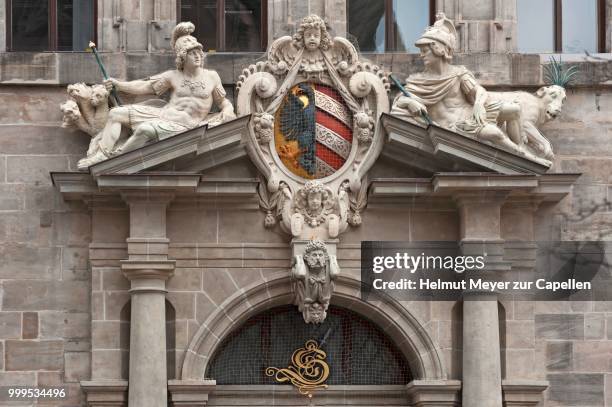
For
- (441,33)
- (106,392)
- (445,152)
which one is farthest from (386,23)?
(106,392)

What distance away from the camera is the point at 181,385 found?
24.1 metres

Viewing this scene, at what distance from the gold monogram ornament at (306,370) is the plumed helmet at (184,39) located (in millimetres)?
3599

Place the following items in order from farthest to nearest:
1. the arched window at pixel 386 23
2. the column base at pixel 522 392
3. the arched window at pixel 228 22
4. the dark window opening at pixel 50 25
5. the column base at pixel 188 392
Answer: the arched window at pixel 386 23
the arched window at pixel 228 22
the dark window opening at pixel 50 25
the column base at pixel 522 392
the column base at pixel 188 392

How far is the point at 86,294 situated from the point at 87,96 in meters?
2.22

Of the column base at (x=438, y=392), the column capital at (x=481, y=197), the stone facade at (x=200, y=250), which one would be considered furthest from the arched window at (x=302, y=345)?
the column capital at (x=481, y=197)

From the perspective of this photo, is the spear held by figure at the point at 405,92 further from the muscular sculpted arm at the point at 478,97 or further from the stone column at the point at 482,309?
the stone column at the point at 482,309

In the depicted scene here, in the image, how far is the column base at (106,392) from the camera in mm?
24047

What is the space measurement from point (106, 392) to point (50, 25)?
171 inches

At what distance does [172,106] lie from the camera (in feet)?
80.2

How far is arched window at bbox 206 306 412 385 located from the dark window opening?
3833mm

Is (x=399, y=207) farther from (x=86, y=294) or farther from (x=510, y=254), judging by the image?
(x=86, y=294)

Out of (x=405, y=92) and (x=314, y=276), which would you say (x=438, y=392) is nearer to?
(x=314, y=276)

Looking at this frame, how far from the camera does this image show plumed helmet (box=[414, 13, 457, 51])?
24.5 m

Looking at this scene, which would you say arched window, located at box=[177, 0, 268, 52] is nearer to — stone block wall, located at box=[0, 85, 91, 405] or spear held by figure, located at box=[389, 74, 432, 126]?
spear held by figure, located at box=[389, 74, 432, 126]
